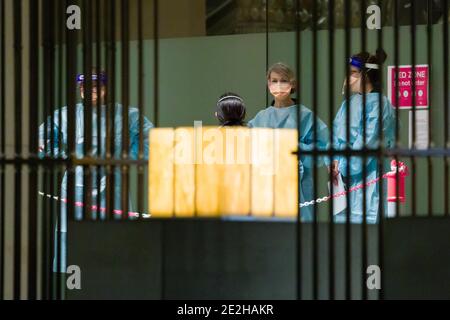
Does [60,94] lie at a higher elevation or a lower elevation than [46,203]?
higher

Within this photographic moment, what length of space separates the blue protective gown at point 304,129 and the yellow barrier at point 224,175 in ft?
4.22

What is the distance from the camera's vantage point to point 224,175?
507cm

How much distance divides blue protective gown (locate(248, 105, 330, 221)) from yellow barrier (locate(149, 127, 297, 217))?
4.22 feet

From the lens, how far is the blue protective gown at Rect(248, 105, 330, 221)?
6.84m

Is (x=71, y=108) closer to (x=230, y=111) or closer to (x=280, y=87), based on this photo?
(x=230, y=111)

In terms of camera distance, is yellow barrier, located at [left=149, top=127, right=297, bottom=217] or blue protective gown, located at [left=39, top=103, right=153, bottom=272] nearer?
yellow barrier, located at [left=149, top=127, right=297, bottom=217]

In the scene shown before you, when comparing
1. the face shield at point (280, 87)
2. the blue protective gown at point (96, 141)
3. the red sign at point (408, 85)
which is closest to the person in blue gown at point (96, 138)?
the blue protective gown at point (96, 141)

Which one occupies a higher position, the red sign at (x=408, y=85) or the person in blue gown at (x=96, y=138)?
the red sign at (x=408, y=85)

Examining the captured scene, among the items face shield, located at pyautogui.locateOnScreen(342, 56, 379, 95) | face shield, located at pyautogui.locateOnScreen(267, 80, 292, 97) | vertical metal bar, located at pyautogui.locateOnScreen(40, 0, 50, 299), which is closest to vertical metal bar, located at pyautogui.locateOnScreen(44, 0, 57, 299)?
vertical metal bar, located at pyautogui.locateOnScreen(40, 0, 50, 299)

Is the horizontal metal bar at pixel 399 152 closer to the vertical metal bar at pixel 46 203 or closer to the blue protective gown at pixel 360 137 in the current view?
the blue protective gown at pixel 360 137

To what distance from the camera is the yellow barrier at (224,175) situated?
5008mm

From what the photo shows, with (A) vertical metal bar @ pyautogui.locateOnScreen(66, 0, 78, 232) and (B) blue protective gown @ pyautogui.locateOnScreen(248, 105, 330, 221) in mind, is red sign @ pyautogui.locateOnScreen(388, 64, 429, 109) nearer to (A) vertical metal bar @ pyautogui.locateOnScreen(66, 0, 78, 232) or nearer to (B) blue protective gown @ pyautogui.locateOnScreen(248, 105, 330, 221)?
(B) blue protective gown @ pyautogui.locateOnScreen(248, 105, 330, 221)

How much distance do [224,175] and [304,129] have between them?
2253 millimetres

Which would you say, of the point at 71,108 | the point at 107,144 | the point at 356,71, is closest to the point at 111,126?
the point at 107,144
